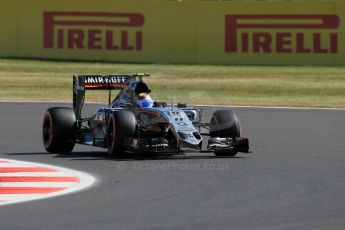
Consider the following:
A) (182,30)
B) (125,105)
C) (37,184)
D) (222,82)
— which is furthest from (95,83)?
(182,30)

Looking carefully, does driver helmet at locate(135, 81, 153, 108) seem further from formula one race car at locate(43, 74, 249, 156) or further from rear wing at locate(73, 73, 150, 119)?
rear wing at locate(73, 73, 150, 119)

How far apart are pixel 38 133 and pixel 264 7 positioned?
1471cm

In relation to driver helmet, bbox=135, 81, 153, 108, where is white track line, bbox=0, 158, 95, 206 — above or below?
below

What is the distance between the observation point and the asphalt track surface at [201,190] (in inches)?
336

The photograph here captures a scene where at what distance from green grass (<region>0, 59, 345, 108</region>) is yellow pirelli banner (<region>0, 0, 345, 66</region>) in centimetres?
39

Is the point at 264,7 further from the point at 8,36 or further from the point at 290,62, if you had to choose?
the point at 8,36

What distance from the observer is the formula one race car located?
13.3 m

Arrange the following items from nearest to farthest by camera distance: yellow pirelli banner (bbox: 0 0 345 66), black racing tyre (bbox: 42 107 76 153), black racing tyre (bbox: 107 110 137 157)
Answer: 1. black racing tyre (bbox: 107 110 137 157)
2. black racing tyre (bbox: 42 107 76 153)
3. yellow pirelli banner (bbox: 0 0 345 66)

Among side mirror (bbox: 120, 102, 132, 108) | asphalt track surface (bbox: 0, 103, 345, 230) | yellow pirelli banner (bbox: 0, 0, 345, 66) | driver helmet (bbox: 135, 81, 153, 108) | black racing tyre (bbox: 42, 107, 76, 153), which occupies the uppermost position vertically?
yellow pirelli banner (bbox: 0, 0, 345, 66)

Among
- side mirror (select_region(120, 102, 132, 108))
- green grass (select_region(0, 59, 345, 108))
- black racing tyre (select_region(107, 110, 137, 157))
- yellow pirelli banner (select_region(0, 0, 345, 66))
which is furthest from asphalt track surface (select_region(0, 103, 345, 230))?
yellow pirelli banner (select_region(0, 0, 345, 66))

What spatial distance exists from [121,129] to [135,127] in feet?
0.62

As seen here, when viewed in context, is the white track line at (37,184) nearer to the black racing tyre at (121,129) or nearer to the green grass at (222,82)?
the black racing tyre at (121,129)

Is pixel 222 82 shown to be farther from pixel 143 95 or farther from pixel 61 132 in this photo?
pixel 143 95

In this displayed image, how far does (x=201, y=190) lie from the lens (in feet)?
34.6
